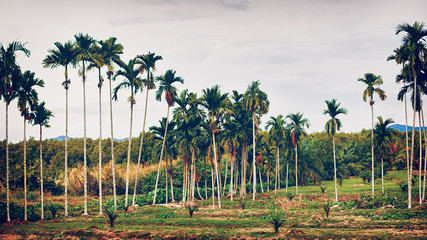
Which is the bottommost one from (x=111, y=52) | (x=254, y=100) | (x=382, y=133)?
(x=382, y=133)

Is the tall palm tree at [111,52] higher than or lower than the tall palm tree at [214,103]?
higher

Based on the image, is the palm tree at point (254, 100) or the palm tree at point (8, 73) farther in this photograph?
the palm tree at point (254, 100)

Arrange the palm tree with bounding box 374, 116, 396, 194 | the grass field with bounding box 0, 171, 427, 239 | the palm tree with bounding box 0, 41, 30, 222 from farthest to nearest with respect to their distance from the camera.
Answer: the palm tree with bounding box 374, 116, 396, 194 < the palm tree with bounding box 0, 41, 30, 222 < the grass field with bounding box 0, 171, 427, 239

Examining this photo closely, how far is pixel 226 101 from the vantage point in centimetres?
4866

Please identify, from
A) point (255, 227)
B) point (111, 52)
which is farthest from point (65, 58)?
point (255, 227)

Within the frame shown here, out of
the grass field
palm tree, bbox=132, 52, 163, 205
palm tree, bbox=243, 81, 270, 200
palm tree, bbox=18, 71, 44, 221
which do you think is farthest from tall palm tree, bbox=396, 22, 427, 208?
palm tree, bbox=18, 71, 44, 221

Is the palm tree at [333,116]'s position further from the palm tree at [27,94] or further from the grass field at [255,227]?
the palm tree at [27,94]

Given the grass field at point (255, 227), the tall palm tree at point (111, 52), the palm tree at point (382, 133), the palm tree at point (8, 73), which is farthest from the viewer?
the palm tree at point (382, 133)

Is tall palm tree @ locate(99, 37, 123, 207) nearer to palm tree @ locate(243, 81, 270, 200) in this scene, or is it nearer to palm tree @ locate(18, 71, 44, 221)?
palm tree @ locate(18, 71, 44, 221)

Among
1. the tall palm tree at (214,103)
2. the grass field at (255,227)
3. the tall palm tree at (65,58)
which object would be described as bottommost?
the grass field at (255,227)

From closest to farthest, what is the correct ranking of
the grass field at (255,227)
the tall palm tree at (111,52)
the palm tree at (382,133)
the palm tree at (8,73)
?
the grass field at (255,227)
the palm tree at (8,73)
the tall palm tree at (111,52)
the palm tree at (382,133)

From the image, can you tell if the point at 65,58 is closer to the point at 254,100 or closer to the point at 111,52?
the point at 111,52

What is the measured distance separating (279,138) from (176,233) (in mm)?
40791

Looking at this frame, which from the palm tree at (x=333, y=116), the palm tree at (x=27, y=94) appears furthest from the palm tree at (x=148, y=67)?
the palm tree at (x=333, y=116)
